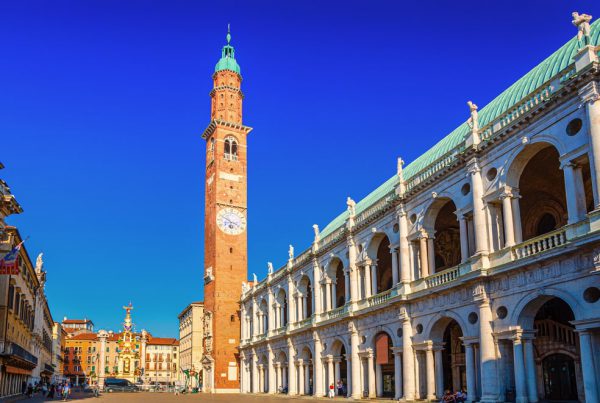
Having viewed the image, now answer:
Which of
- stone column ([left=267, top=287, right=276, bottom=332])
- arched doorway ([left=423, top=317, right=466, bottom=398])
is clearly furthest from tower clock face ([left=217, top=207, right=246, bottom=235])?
arched doorway ([left=423, top=317, right=466, bottom=398])

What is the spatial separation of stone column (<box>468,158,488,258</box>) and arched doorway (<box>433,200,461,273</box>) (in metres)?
A: 8.02

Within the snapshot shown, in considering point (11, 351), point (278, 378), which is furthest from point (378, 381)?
point (11, 351)

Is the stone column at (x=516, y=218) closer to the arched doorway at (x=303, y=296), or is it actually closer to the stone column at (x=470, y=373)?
the stone column at (x=470, y=373)

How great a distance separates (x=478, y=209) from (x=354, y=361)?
16.5 m

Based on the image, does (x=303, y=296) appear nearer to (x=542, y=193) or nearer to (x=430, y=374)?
(x=430, y=374)

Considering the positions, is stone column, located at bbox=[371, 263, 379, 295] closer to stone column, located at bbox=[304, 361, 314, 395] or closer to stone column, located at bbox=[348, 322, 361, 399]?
stone column, located at bbox=[348, 322, 361, 399]

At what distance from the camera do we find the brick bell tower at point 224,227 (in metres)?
69.8

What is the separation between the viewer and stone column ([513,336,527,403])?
945 inches

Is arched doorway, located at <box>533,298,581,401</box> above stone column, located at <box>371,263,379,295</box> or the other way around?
the other way around

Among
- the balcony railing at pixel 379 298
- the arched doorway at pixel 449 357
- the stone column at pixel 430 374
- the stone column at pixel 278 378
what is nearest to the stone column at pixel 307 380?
the stone column at pixel 278 378

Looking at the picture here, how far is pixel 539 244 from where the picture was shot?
77.4ft

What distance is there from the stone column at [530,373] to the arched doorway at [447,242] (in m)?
12.7

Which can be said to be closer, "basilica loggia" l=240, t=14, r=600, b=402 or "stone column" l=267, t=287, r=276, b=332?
"basilica loggia" l=240, t=14, r=600, b=402

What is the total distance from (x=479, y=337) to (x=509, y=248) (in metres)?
4.39
